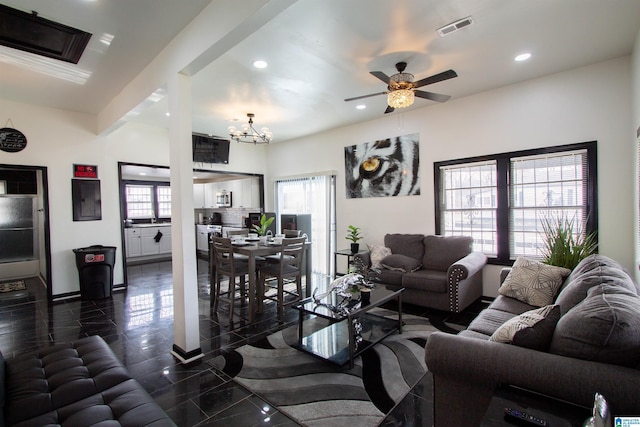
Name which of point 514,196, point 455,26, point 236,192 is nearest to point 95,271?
point 236,192

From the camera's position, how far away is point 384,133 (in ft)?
17.5

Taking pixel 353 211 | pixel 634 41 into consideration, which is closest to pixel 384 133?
pixel 353 211

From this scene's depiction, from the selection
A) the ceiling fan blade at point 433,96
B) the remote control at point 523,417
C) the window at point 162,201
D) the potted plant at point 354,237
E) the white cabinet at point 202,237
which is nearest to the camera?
the remote control at point 523,417

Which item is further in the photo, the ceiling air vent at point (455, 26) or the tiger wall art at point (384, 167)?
the tiger wall art at point (384, 167)

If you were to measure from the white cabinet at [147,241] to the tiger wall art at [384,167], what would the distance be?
535 centimetres

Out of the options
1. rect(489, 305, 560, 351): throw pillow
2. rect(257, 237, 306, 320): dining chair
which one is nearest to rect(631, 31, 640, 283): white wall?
rect(489, 305, 560, 351): throw pillow

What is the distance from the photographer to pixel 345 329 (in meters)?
3.38

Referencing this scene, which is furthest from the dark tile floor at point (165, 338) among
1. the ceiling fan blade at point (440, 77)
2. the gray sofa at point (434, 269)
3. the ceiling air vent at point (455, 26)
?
the ceiling air vent at point (455, 26)

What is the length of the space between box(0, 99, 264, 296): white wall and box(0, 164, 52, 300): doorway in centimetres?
172

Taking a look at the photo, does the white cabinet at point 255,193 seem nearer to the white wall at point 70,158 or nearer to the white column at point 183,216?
the white wall at point 70,158

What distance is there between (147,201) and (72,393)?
8.48 m

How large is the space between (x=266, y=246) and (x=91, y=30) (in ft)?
9.05

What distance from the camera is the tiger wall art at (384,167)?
5.02 metres

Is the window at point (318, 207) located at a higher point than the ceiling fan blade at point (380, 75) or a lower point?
lower
